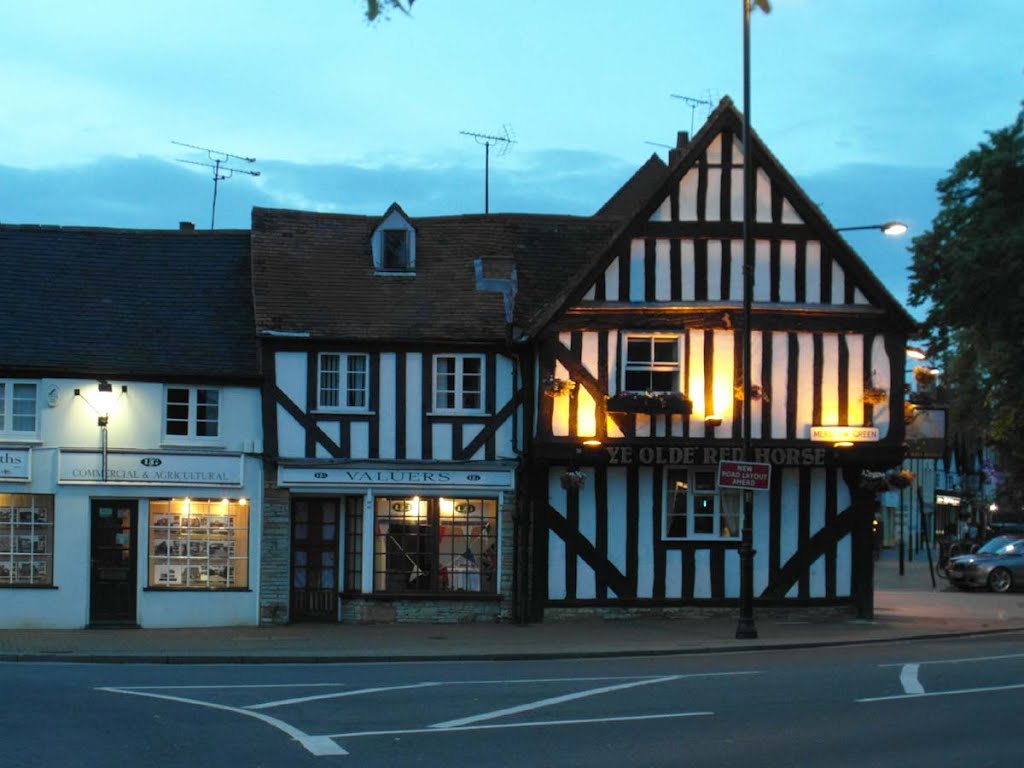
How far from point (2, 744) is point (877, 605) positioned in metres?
22.2

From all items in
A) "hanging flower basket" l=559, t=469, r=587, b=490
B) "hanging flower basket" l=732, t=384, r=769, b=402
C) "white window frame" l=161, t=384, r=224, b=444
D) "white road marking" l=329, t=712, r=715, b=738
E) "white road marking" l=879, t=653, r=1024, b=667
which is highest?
"hanging flower basket" l=732, t=384, r=769, b=402

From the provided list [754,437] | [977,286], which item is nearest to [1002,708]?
[754,437]

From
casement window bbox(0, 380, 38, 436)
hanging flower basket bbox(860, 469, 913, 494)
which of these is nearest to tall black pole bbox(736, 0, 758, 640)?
hanging flower basket bbox(860, 469, 913, 494)

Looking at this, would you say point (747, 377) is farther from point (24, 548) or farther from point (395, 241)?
point (24, 548)

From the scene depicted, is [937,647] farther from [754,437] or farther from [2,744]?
[2,744]

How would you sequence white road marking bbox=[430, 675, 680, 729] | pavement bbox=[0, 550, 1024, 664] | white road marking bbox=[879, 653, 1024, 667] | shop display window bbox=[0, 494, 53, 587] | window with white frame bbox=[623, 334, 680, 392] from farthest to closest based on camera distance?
window with white frame bbox=[623, 334, 680, 392] < shop display window bbox=[0, 494, 53, 587] < pavement bbox=[0, 550, 1024, 664] < white road marking bbox=[879, 653, 1024, 667] < white road marking bbox=[430, 675, 680, 729]

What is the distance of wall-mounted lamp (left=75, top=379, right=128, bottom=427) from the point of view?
25.2 metres

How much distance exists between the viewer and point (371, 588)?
26141mm

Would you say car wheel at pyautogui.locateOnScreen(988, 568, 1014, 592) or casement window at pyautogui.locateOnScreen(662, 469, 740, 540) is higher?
casement window at pyautogui.locateOnScreen(662, 469, 740, 540)

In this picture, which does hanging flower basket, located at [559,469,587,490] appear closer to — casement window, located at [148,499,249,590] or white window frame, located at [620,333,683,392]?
white window frame, located at [620,333,683,392]

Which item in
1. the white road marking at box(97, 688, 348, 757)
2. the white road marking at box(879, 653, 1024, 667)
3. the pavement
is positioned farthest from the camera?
the pavement

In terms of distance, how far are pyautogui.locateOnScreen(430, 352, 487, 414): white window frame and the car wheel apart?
17.3 meters

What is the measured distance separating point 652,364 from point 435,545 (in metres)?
5.13

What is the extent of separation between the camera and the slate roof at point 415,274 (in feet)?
86.5
